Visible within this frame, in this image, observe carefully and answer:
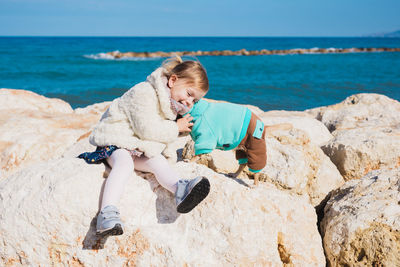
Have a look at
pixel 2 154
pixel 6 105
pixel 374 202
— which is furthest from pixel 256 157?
pixel 6 105

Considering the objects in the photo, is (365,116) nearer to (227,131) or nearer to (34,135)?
(227,131)

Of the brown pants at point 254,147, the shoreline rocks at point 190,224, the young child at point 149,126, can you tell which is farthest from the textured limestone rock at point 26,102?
the brown pants at point 254,147

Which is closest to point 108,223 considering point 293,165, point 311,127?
point 293,165

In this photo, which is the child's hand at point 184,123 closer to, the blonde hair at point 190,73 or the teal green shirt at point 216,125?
the teal green shirt at point 216,125

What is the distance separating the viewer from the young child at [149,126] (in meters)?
2.71

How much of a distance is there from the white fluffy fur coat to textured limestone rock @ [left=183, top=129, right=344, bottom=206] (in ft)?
3.93

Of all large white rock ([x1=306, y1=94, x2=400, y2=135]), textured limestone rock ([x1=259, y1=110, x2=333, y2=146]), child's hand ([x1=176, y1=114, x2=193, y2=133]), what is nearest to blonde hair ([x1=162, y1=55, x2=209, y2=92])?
child's hand ([x1=176, y1=114, x2=193, y2=133])

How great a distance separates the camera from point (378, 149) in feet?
15.3

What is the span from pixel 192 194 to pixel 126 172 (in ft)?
1.86

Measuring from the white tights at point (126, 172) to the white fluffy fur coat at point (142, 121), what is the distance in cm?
8

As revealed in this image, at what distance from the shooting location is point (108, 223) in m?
2.36

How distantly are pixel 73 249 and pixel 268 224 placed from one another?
139 centimetres

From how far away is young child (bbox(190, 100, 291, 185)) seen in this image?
132 inches

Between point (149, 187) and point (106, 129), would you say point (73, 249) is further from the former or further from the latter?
point (106, 129)
